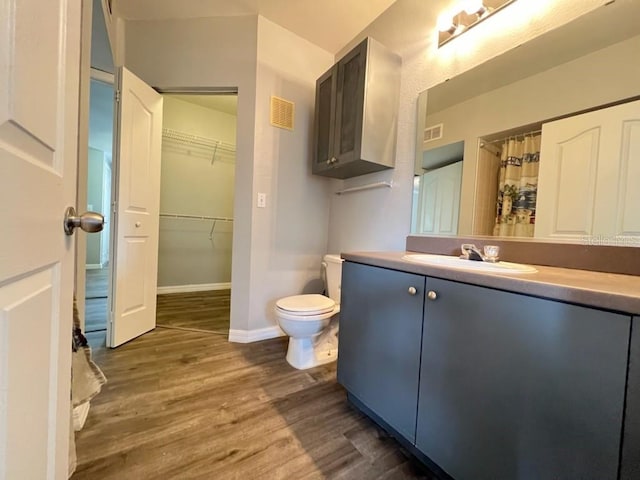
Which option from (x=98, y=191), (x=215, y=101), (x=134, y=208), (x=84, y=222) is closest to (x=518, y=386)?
(x=84, y=222)

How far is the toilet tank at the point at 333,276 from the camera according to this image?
204 centimetres

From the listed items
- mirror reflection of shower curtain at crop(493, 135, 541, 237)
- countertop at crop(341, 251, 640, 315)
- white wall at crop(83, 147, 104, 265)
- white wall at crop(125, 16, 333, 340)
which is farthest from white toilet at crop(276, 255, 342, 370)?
white wall at crop(83, 147, 104, 265)

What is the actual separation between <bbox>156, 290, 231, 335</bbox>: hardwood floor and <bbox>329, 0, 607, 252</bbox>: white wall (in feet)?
4.51

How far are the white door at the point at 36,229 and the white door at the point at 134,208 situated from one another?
5.20 feet

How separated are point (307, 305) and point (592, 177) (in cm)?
149

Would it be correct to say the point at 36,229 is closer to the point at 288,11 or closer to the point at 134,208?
the point at 134,208

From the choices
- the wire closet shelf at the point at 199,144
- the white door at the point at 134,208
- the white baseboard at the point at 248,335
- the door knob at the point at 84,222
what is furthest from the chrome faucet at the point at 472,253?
the wire closet shelf at the point at 199,144

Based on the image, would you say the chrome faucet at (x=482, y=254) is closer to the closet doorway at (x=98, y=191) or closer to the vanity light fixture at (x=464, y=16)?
the vanity light fixture at (x=464, y=16)

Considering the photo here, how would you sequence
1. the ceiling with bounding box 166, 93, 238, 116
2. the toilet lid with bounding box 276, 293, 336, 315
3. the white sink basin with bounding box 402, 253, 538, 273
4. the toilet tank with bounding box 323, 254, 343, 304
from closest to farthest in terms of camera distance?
the white sink basin with bounding box 402, 253, 538, 273
the toilet lid with bounding box 276, 293, 336, 315
the toilet tank with bounding box 323, 254, 343, 304
the ceiling with bounding box 166, 93, 238, 116

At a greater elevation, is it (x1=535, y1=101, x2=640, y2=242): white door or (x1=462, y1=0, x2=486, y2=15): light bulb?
(x1=462, y1=0, x2=486, y2=15): light bulb

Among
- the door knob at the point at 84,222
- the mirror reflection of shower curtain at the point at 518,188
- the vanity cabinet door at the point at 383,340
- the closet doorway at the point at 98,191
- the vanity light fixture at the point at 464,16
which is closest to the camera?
the door knob at the point at 84,222

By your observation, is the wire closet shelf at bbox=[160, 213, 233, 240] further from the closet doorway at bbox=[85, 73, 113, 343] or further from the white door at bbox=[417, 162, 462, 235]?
the white door at bbox=[417, 162, 462, 235]

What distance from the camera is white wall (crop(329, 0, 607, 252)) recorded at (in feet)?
4.14

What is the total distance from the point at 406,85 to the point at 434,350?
165cm
